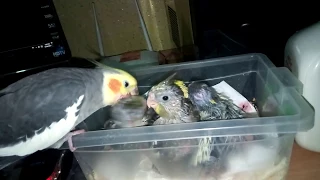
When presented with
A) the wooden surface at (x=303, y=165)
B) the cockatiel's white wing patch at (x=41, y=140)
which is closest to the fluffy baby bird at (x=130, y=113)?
Result: the cockatiel's white wing patch at (x=41, y=140)

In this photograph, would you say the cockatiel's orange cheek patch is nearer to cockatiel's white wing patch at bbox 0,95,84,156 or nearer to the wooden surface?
cockatiel's white wing patch at bbox 0,95,84,156

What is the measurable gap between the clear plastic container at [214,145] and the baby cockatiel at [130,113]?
0.08 metres

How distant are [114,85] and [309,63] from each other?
0.35 meters

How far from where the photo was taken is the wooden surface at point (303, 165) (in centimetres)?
60

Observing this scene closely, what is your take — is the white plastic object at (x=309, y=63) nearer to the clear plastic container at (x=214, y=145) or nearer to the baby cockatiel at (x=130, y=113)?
the clear plastic container at (x=214, y=145)

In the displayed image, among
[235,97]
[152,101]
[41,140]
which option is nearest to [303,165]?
[235,97]

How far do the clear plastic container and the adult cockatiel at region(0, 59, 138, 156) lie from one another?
4cm

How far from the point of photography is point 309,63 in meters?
0.58

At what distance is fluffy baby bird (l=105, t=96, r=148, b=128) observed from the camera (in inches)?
25.6

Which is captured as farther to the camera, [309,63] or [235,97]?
[235,97]

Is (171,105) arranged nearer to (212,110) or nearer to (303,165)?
(212,110)

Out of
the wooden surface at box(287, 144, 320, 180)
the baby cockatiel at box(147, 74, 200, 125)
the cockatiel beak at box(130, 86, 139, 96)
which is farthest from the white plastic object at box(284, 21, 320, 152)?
the cockatiel beak at box(130, 86, 139, 96)

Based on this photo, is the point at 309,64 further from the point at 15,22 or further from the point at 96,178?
the point at 15,22

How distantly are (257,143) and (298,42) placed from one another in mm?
188
